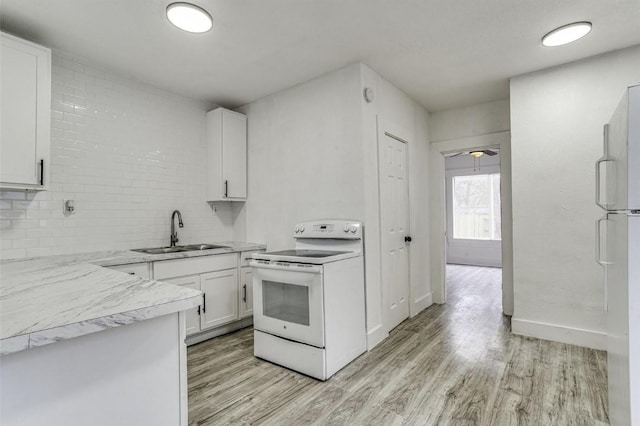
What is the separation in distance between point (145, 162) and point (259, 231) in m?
1.40

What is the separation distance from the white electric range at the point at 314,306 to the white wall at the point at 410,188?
8.1 inches

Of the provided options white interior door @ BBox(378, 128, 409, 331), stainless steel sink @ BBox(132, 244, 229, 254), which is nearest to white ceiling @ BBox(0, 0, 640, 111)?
white interior door @ BBox(378, 128, 409, 331)

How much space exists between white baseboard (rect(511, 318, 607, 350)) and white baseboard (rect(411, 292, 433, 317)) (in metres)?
1.01

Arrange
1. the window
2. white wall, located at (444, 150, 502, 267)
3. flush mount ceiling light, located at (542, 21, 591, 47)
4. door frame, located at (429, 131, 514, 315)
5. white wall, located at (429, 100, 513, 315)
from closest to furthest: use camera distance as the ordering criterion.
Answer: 1. flush mount ceiling light, located at (542, 21, 591, 47)
2. white wall, located at (429, 100, 513, 315)
3. door frame, located at (429, 131, 514, 315)
4. white wall, located at (444, 150, 502, 267)
5. the window

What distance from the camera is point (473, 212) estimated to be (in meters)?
7.38

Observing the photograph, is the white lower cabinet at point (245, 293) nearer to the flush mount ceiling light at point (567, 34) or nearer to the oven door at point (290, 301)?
the oven door at point (290, 301)

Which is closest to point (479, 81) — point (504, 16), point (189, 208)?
point (504, 16)

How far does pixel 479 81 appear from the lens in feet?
10.8

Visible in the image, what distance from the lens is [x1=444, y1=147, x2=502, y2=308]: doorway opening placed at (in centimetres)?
694

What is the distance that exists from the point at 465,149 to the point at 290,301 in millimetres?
3077

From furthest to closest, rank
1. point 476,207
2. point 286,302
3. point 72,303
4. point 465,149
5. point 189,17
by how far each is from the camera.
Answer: point 476,207 → point 465,149 → point 286,302 → point 189,17 → point 72,303

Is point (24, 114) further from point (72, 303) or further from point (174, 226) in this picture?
point (72, 303)

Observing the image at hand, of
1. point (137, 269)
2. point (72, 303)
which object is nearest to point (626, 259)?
point (72, 303)

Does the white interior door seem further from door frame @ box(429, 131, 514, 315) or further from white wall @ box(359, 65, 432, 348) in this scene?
door frame @ box(429, 131, 514, 315)
